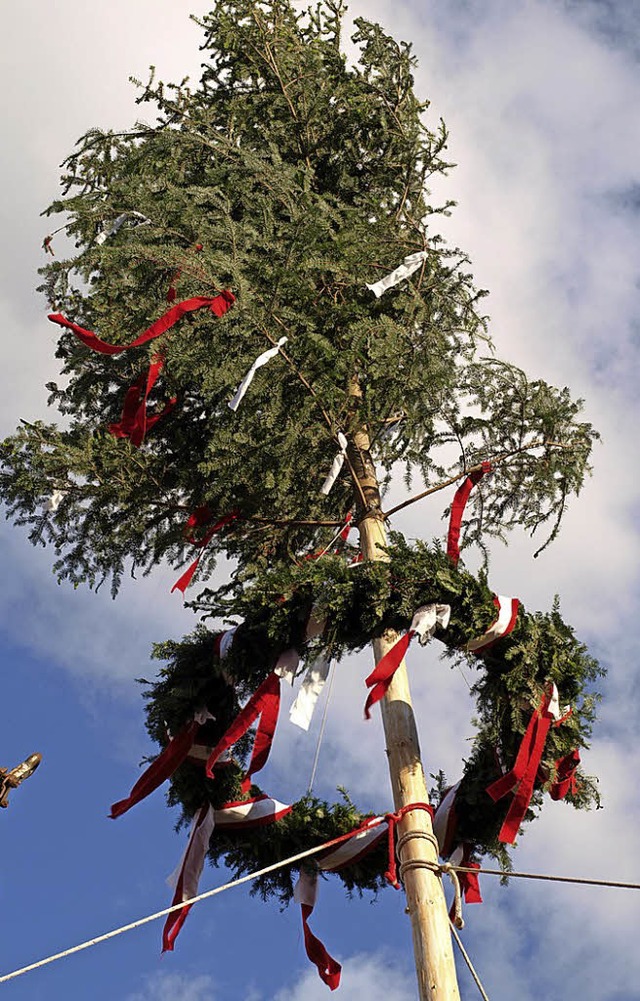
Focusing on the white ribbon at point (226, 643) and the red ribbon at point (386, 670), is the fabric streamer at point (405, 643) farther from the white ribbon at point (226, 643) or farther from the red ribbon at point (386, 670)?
the white ribbon at point (226, 643)

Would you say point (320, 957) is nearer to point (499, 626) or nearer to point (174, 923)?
point (174, 923)

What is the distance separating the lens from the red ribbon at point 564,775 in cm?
818

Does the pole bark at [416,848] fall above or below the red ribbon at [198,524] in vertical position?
below

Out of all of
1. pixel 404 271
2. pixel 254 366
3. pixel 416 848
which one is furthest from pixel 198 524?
pixel 416 848

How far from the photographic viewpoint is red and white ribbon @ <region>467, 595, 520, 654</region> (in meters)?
8.12

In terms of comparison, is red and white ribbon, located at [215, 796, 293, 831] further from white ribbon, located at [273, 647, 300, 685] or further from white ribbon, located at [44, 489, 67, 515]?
white ribbon, located at [44, 489, 67, 515]

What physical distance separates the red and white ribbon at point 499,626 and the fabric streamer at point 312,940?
8.11 feet

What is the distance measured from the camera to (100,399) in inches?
459

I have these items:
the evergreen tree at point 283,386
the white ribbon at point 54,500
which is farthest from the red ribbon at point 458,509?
the white ribbon at point 54,500

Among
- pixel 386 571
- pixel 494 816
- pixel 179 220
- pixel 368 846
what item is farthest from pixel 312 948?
pixel 179 220

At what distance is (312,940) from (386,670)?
2587 mm

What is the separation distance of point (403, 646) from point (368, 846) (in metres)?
1.71

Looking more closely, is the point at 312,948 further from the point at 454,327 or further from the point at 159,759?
the point at 454,327

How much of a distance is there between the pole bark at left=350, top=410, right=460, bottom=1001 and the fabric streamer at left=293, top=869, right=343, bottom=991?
48.8 inches
